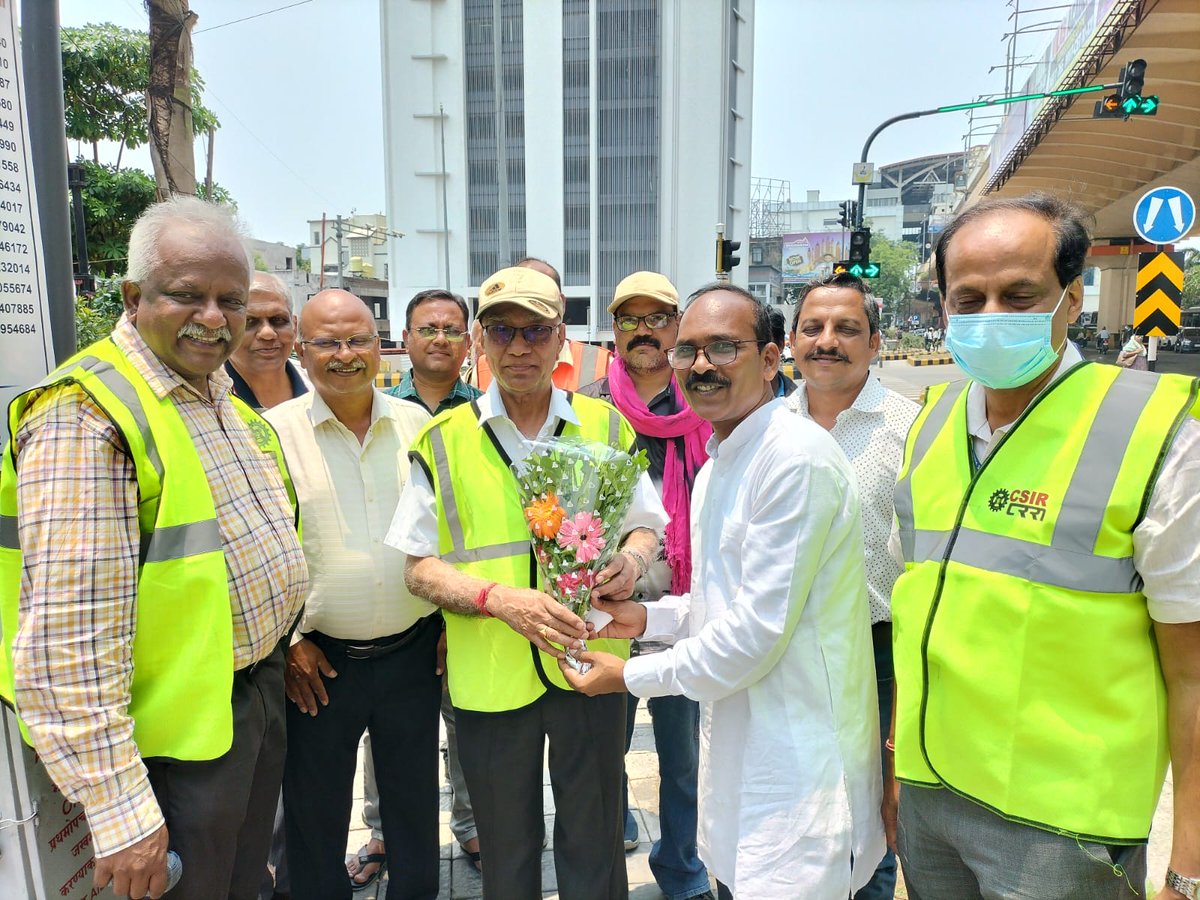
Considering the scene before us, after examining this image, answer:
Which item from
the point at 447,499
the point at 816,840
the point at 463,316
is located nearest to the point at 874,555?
the point at 816,840

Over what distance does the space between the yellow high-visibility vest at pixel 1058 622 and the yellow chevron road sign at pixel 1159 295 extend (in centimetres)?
1120

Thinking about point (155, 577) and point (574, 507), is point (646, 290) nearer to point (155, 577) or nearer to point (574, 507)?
point (574, 507)

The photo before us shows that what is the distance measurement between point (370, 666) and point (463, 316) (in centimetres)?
190

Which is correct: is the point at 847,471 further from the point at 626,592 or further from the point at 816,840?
the point at 816,840

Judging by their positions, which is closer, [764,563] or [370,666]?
[764,563]

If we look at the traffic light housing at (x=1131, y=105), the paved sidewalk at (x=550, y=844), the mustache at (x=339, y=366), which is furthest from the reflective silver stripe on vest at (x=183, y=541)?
the traffic light housing at (x=1131, y=105)

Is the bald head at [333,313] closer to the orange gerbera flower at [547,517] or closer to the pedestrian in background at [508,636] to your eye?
the pedestrian in background at [508,636]

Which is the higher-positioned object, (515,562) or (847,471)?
(847,471)

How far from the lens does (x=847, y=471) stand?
194cm

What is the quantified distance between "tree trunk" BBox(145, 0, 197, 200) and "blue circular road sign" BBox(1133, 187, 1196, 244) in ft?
34.0

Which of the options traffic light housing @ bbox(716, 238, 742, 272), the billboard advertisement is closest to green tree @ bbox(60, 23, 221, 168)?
traffic light housing @ bbox(716, 238, 742, 272)

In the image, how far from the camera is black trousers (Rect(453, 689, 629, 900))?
2385 mm

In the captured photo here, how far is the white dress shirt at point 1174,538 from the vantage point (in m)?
1.49

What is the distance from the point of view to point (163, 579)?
5.97 ft
